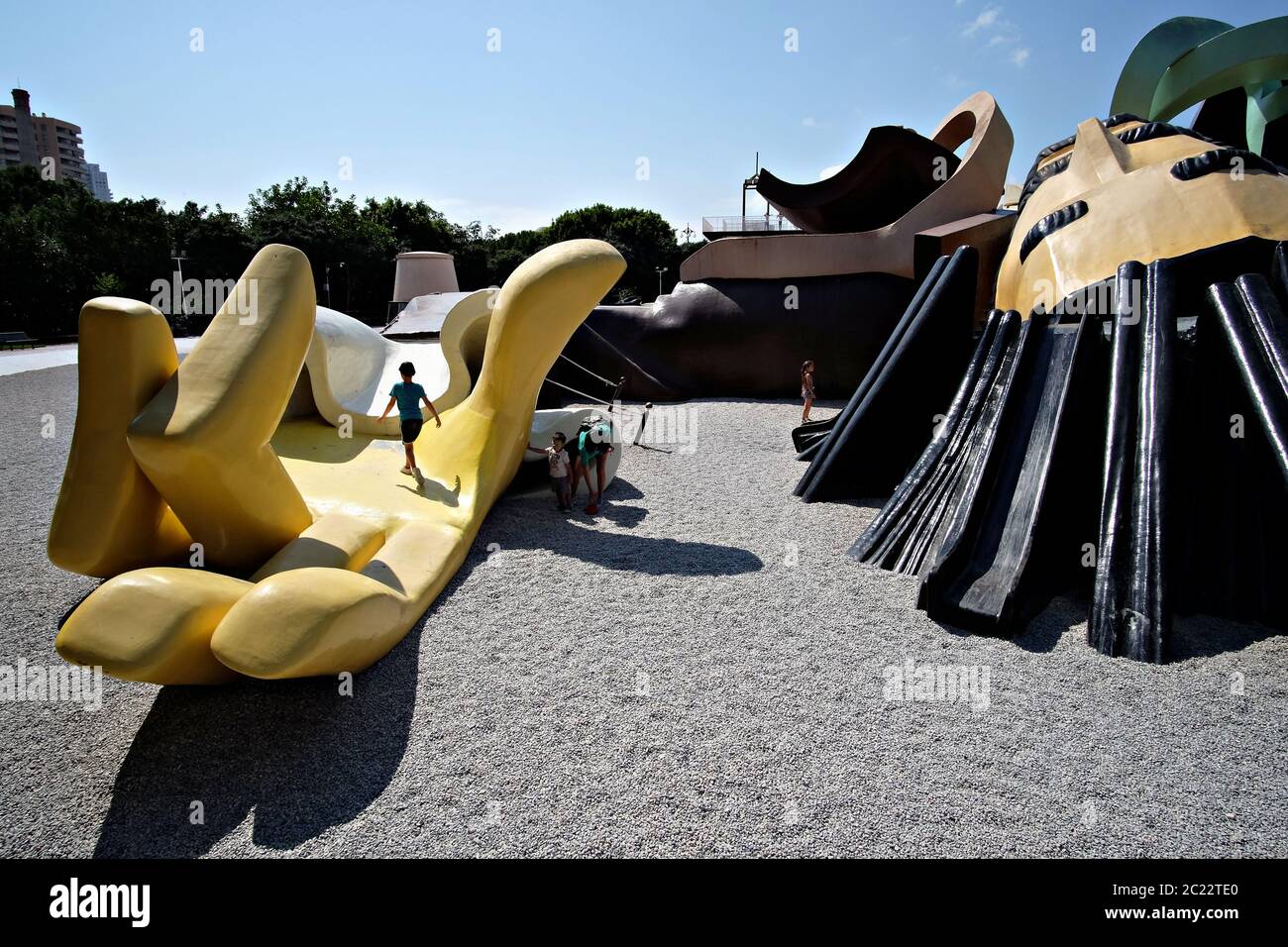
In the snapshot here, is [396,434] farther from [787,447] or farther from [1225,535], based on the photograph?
[1225,535]

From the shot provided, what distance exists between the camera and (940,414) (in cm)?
735

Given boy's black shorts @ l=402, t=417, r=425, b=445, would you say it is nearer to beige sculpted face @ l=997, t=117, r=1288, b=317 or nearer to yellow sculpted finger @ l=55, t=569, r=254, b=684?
yellow sculpted finger @ l=55, t=569, r=254, b=684

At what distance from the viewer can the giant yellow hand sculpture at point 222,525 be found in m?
3.16

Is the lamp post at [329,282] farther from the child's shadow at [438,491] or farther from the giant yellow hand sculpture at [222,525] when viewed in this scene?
the giant yellow hand sculpture at [222,525]

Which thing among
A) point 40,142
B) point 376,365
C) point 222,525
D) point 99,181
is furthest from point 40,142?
point 222,525

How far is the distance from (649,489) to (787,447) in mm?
2735

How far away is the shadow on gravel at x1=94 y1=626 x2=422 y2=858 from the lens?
2.99 meters

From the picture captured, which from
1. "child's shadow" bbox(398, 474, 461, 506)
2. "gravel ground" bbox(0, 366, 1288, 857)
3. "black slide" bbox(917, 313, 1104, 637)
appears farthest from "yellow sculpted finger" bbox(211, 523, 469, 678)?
"black slide" bbox(917, 313, 1104, 637)

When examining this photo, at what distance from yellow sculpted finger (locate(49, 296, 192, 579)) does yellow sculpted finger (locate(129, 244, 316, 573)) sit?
14 centimetres

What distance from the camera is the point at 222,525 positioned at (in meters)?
4.17

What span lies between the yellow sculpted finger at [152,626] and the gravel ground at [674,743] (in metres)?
0.54

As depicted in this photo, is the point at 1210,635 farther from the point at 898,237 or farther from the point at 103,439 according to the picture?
the point at 898,237

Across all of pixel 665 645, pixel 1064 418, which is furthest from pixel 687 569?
pixel 1064 418

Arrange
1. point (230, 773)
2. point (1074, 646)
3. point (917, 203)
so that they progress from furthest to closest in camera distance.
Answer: point (917, 203), point (1074, 646), point (230, 773)
